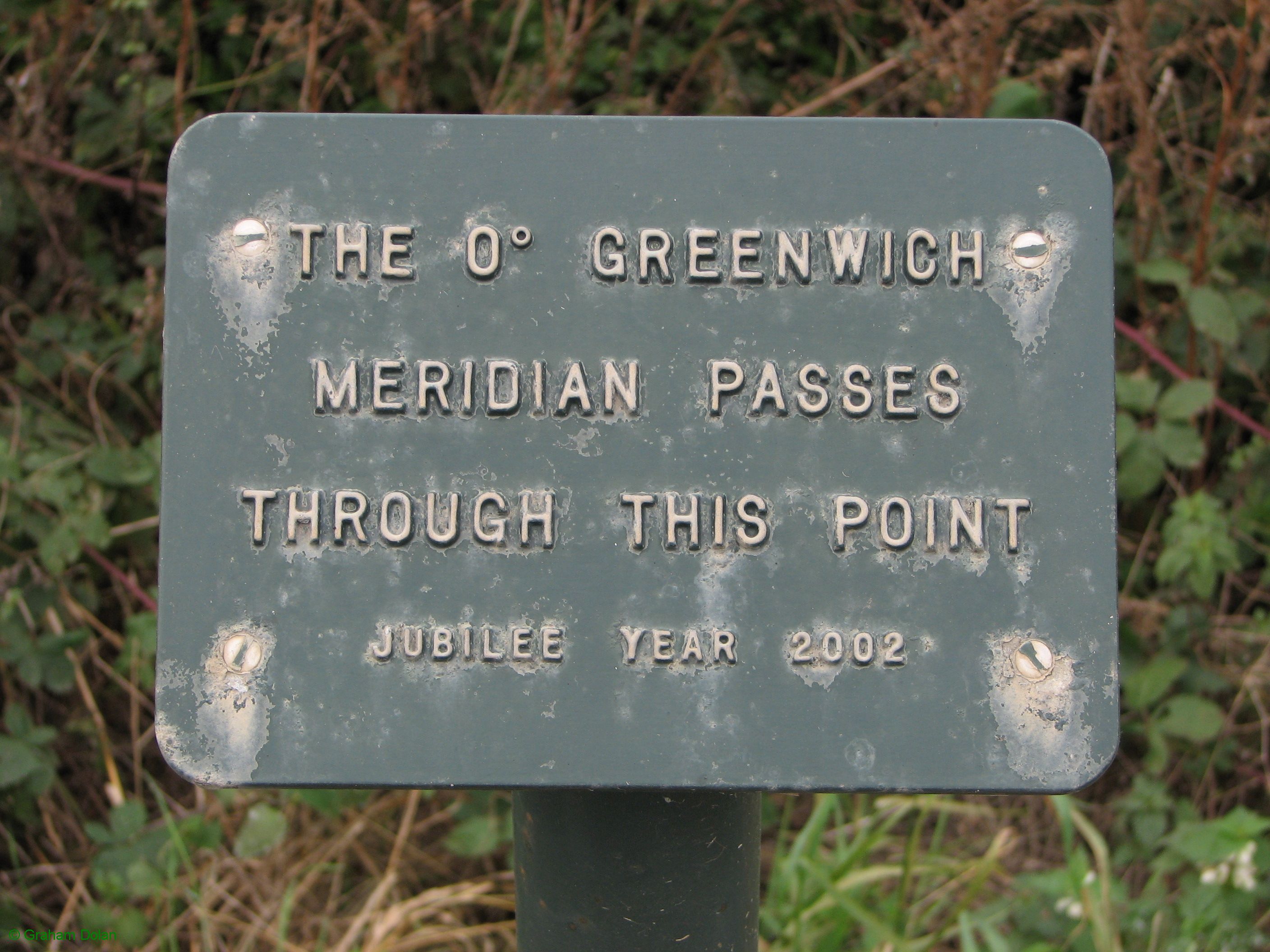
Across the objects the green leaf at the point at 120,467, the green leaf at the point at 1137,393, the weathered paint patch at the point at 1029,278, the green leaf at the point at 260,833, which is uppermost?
the weathered paint patch at the point at 1029,278

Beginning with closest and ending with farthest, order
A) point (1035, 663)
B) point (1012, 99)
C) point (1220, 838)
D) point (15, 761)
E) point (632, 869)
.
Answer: point (1035, 663)
point (632, 869)
point (1220, 838)
point (15, 761)
point (1012, 99)

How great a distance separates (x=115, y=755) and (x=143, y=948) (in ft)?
1.80

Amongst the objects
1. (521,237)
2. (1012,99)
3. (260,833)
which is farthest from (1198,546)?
(260,833)

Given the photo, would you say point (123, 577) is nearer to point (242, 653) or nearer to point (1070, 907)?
point (242, 653)

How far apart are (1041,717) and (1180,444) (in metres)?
1.28

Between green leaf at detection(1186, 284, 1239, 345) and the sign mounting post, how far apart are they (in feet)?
4.02

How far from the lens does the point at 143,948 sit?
7.44 ft

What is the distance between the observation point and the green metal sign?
1.22m

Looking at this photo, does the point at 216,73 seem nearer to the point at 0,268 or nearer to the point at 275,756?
the point at 0,268

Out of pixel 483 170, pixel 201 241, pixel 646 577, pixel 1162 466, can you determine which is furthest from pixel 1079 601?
pixel 1162 466

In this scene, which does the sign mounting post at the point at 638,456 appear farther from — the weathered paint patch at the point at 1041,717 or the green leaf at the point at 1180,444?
the green leaf at the point at 1180,444

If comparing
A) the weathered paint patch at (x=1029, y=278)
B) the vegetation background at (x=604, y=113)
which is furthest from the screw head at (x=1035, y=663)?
the vegetation background at (x=604, y=113)

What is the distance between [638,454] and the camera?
1.25 metres

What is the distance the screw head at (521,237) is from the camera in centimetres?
127
